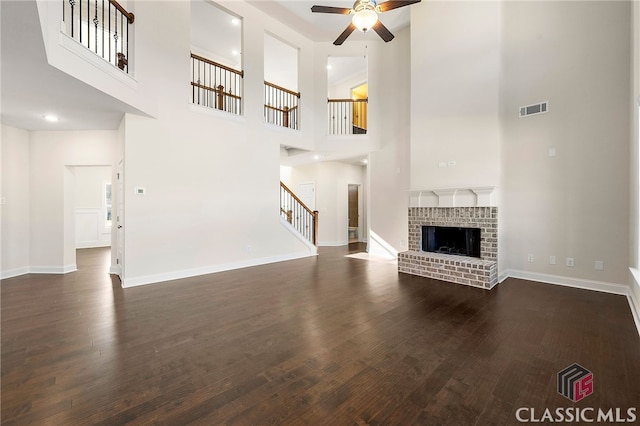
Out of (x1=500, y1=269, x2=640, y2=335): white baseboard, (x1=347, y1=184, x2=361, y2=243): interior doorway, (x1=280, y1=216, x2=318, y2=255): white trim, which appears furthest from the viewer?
(x1=347, y1=184, x2=361, y2=243): interior doorway

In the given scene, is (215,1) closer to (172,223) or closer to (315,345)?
(172,223)

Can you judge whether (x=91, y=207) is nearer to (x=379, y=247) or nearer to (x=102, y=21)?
(x=102, y=21)

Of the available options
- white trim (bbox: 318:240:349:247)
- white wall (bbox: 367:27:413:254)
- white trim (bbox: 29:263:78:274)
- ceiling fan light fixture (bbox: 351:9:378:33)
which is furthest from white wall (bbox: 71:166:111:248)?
ceiling fan light fixture (bbox: 351:9:378:33)

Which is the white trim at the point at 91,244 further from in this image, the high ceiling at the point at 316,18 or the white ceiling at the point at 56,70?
the high ceiling at the point at 316,18

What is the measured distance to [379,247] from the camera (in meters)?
7.17

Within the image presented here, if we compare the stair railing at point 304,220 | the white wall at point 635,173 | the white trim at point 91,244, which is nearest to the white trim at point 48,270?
the white trim at point 91,244

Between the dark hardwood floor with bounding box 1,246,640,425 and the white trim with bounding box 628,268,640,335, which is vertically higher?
the white trim with bounding box 628,268,640,335

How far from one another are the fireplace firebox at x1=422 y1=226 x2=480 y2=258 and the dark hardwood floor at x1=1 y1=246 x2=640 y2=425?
112 cm

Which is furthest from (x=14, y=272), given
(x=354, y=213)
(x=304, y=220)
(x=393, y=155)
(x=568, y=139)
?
(x=568, y=139)

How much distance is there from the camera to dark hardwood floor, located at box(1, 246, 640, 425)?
162 cm

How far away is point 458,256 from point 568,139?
249 cm

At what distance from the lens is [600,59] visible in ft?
12.9

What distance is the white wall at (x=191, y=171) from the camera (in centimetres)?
439

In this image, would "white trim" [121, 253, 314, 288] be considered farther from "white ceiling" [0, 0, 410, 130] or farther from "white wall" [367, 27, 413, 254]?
"white ceiling" [0, 0, 410, 130]
